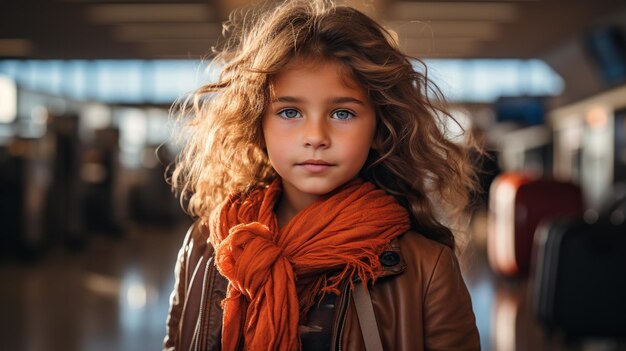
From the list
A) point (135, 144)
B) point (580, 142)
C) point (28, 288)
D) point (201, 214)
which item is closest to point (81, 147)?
point (28, 288)

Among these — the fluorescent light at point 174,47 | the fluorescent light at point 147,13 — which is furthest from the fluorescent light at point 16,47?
the fluorescent light at point 147,13

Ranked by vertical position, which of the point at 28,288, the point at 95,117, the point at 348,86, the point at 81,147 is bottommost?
the point at 28,288

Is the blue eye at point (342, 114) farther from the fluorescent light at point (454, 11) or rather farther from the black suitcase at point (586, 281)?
the fluorescent light at point (454, 11)

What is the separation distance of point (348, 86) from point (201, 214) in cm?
51

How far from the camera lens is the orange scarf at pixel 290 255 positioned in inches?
51.8

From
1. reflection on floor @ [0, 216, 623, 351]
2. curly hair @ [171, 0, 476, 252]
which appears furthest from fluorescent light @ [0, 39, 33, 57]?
curly hair @ [171, 0, 476, 252]

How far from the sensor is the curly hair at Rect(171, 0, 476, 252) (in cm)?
144

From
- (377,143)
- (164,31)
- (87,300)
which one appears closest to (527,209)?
(87,300)

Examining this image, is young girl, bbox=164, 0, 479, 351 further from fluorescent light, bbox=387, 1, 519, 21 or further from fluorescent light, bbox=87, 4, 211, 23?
fluorescent light, bbox=87, 4, 211, 23

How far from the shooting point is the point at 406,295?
1360 mm

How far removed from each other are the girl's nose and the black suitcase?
350cm

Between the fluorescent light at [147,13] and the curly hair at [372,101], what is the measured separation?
36.7ft

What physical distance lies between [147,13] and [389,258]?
12450mm

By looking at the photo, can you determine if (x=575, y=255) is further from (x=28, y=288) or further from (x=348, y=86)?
(x=28, y=288)
